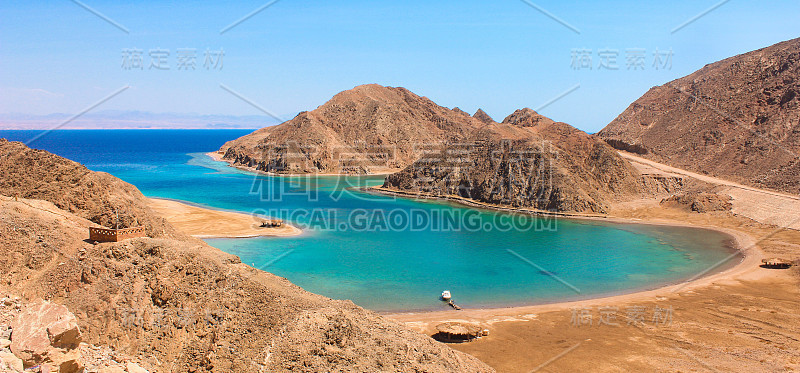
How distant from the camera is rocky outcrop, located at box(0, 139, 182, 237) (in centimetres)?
2383

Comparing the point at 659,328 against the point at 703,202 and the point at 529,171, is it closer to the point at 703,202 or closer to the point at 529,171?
the point at 703,202

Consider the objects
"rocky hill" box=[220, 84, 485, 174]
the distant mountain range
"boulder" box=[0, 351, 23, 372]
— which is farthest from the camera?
"rocky hill" box=[220, 84, 485, 174]

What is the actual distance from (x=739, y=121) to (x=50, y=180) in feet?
310

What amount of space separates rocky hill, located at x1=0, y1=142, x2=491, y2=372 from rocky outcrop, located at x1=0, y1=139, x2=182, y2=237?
4548mm

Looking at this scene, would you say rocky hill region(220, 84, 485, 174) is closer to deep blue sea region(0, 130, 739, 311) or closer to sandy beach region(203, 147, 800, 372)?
deep blue sea region(0, 130, 739, 311)

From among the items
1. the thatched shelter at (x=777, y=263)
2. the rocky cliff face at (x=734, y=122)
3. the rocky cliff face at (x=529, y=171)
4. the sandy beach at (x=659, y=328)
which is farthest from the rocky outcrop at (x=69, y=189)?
the rocky cliff face at (x=734, y=122)

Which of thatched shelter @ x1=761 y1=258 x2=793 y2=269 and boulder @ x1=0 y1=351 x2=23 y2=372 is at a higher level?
boulder @ x1=0 y1=351 x2=23 y2=372

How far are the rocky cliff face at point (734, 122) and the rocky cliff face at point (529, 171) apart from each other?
15880 mm

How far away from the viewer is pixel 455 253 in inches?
1804

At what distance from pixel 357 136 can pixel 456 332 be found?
331 feet

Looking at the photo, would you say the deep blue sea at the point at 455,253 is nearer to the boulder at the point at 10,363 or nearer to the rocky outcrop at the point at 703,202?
the rocky outcrop at the point at 703,202

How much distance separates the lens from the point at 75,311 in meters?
15.8

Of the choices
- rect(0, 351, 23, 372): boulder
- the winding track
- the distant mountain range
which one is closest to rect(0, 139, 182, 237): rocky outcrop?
rect(0, 351, 23, 372): boulder

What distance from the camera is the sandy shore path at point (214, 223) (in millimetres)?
50247
